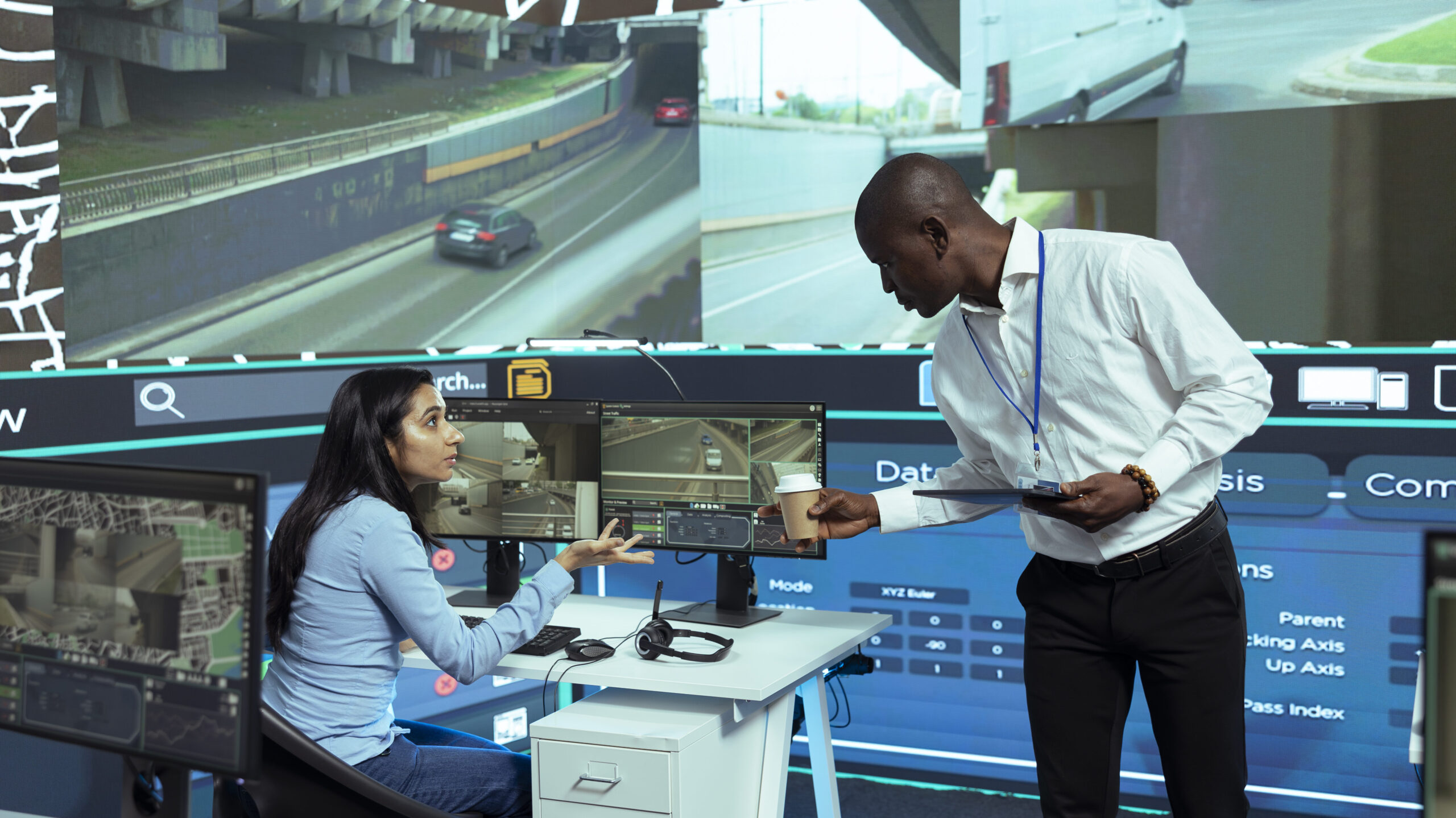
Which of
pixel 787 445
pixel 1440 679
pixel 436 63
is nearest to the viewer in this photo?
pixel 1440 679

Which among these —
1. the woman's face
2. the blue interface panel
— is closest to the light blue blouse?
the woman's face

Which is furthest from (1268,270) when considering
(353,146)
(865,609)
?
(353,146)

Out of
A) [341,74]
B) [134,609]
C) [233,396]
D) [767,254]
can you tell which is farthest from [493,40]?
[134,609]

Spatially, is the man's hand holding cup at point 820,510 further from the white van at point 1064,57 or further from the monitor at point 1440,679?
the white van at point 1064,57

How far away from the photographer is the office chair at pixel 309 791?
5.75 feet

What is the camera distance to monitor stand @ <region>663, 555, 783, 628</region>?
A: 2637 millimetres

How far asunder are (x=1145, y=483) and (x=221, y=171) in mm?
2545

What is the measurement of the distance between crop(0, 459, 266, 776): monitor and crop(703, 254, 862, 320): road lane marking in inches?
98.4

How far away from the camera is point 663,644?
7.51ft

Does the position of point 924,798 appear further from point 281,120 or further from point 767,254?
point 281,120

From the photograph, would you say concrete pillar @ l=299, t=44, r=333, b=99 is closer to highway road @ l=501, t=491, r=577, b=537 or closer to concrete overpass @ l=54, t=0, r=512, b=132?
concrete overpass @ l=54, t=0, r=512, b=132

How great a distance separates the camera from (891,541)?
347 centimetres

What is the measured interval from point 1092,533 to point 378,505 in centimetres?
122

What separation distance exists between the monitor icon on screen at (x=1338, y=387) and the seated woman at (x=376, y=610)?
2.03m
